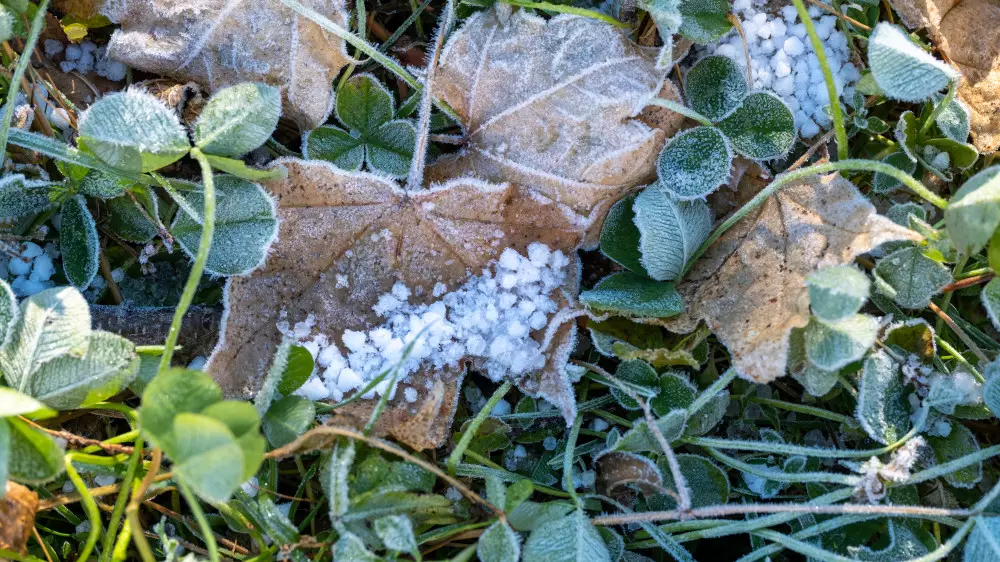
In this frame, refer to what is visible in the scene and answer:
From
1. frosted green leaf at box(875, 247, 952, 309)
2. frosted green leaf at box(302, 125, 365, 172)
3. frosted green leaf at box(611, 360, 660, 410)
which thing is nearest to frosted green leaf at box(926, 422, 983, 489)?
frosted green leaf at box(875, 247, 952, 309)

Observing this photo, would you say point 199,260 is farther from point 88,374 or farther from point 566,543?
point 566,543

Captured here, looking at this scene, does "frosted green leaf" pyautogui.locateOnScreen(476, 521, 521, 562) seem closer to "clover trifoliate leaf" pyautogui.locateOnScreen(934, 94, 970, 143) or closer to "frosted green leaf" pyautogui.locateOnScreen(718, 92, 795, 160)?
"frosted green leaf" pyautogui.locateOnScreen(718, 92, 795, 160)

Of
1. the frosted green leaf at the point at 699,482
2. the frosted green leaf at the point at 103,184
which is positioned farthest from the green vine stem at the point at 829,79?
the frosted green leaf at the point at 103,184

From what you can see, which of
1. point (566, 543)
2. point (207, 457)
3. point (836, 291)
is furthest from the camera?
point (566, 543)

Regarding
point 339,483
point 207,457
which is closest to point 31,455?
point 207,457

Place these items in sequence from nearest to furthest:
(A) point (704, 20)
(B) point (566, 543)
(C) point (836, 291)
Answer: (C) point (836, 291) < (B) point (566, 543) < (A) point (704, 20)

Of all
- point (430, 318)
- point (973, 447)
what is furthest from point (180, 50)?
point (973, 447)

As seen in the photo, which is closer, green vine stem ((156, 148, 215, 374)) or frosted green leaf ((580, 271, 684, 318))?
green vine stem ((156, 148, 215, 374))
